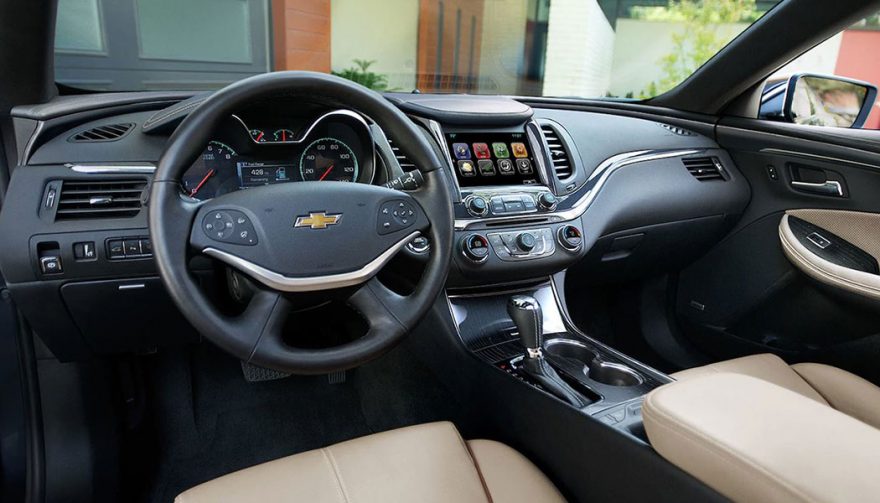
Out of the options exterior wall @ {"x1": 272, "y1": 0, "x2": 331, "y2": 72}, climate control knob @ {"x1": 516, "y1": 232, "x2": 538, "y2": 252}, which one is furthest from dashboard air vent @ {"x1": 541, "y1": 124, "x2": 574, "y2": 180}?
exterior wall @ {"x1": 272, "y1": 0, "x2": 331, "y2": 72}

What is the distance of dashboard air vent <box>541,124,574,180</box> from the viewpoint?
187 centimetres

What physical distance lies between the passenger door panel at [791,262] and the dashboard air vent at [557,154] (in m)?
0.74

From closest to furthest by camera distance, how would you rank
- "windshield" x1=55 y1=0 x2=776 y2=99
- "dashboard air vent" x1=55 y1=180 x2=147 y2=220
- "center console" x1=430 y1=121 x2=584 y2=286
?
1. "dashboard air vent" x1=55 y1=180 x2=147 y2=220
2. "center console" x1=430 y1=121 x2=584 y2=286
3. "windshield" x1=55 y1=0 x2=776 y2=99

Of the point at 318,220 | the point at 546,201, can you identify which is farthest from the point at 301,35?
the point at 318,220

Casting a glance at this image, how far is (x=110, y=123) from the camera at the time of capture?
4.75ft

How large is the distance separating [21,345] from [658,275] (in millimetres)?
2058

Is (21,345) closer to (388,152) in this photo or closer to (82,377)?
(82,377)

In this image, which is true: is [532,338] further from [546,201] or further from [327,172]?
[327,172]

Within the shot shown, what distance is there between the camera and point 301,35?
427 cm

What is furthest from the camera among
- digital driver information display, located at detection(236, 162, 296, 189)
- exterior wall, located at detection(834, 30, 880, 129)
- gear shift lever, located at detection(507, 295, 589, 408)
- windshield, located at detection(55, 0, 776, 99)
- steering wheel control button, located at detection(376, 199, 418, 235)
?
windshield, located at detection(55, 0, 776, 99)

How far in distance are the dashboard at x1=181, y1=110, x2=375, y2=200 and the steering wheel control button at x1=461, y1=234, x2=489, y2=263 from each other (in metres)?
Result: 0.29

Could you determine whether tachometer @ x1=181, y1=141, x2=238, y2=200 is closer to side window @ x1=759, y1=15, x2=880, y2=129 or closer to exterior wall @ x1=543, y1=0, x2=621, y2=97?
exterior wall @ x1=543, y1=0, x2=621, y2=97

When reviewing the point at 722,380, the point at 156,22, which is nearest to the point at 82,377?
the point at 722,380

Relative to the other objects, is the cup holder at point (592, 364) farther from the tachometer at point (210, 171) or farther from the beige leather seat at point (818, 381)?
the tachometer at point (210, 171)
